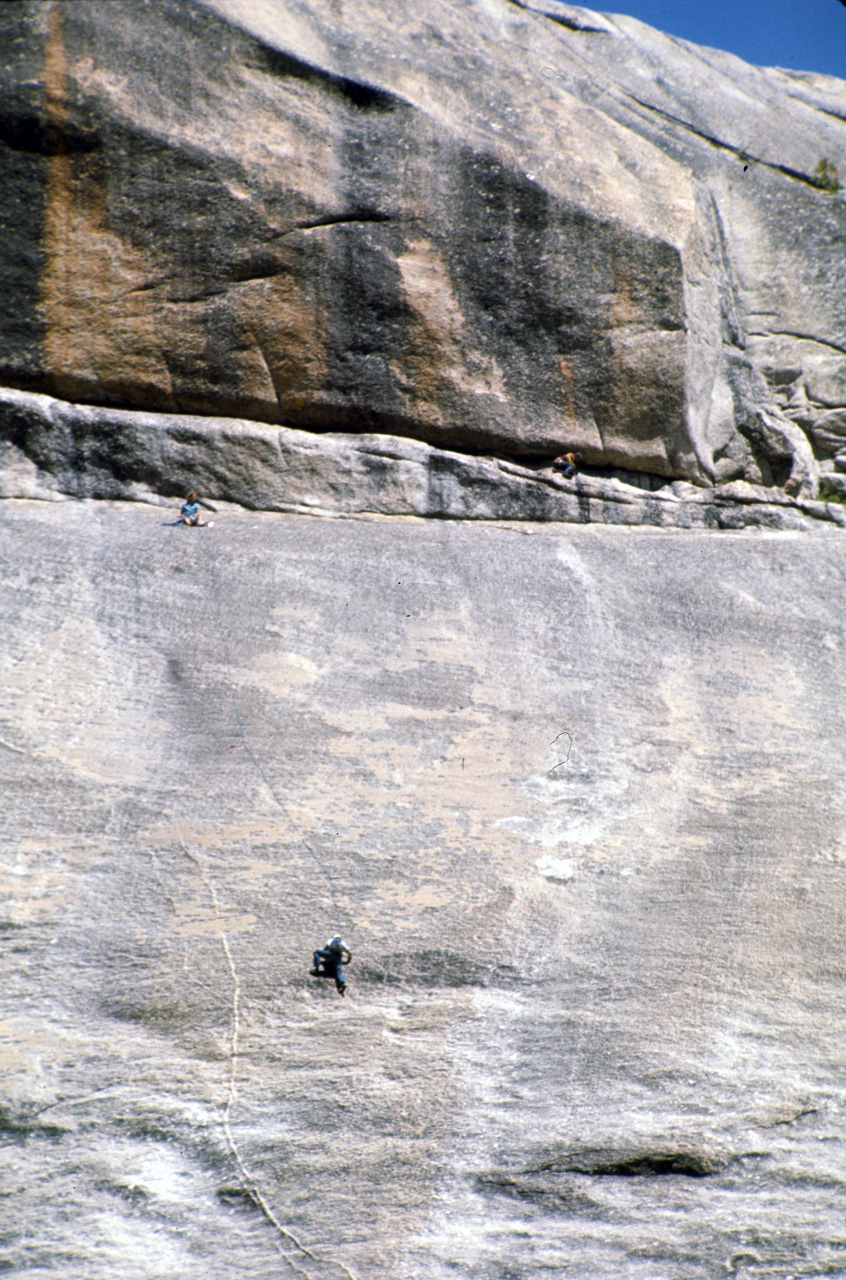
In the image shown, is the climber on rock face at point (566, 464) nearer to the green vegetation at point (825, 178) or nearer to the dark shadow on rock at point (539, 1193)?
the green vegetation at point (825, 178)

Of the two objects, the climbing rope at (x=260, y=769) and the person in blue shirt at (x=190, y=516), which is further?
the person in blue shirt at (x=190, y=516)

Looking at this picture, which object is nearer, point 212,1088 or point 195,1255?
point 195,1255

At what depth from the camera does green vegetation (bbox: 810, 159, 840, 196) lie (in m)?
8.52

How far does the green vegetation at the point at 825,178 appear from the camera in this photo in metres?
8.52

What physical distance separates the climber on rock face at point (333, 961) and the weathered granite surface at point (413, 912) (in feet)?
0.26

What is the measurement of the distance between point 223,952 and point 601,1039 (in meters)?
1.60

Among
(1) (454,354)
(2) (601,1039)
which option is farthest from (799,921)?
(1) (454,354)

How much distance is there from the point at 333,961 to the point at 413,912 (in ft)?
1.58

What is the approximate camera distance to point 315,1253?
10.7 ft

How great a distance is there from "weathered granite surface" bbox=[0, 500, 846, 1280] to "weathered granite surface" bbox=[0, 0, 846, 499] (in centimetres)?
147

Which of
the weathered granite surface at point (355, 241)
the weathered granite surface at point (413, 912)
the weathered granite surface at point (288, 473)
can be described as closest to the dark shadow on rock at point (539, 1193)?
the weathered granite surface at point (413, 912)

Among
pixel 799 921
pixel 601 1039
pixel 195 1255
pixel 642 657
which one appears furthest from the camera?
pixel 642 657

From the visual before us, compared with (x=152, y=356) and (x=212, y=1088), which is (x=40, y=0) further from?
(x=212, y=1088)

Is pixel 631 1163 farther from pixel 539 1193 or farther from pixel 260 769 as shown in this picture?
pixel 260 769
